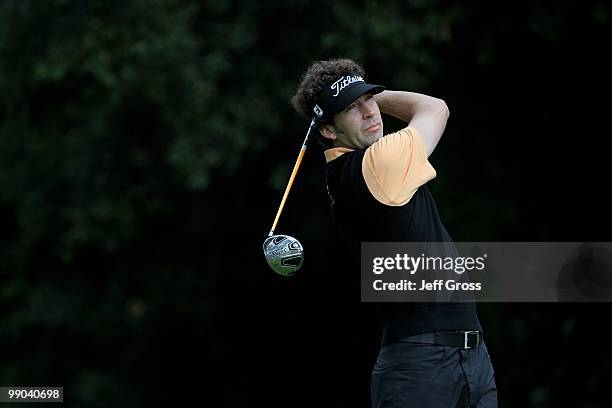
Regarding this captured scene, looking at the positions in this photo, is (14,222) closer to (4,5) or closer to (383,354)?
(4,5)

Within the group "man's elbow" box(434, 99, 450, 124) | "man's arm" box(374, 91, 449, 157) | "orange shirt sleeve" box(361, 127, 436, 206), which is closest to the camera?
"orange shirt sleeve" box(361, 127, 436, 206)

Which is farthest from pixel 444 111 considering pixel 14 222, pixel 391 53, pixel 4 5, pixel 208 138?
pixel 14 222

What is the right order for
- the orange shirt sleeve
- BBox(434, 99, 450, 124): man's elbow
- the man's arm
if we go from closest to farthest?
the orange shirt sleeve < the man's arm < BBox(434, 99, 450, 124): man's elbow

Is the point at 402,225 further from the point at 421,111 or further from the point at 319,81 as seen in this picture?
the point at 319,81

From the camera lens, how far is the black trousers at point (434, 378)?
4242 millimetres

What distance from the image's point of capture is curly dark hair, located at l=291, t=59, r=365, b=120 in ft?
14.9

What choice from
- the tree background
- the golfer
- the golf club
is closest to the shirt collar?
the golfer

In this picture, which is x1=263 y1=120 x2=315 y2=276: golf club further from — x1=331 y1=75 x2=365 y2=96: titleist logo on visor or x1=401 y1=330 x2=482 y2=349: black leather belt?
x1=401 y1=330 x2=482 y2=349: black leather belt

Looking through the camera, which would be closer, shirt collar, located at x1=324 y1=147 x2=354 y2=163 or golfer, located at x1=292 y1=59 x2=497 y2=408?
golfer, located at x1=292 y1=59 x2=497 y2=408

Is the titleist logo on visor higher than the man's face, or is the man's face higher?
the titleist logo on visor

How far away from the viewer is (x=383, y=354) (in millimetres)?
4430

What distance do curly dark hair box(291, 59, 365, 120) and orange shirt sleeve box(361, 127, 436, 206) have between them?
16.2 inches

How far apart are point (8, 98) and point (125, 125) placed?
131 cm

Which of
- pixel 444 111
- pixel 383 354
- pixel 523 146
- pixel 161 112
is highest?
pixel 161 112
